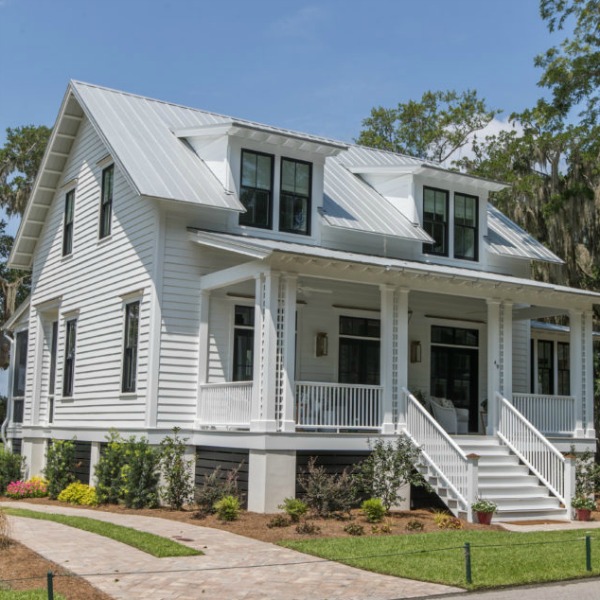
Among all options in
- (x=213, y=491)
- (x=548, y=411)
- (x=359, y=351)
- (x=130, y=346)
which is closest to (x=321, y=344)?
(x=359, y=351)

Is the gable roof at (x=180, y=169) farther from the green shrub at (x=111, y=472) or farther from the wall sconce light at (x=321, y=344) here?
the green shrub at (x=111, y=472)

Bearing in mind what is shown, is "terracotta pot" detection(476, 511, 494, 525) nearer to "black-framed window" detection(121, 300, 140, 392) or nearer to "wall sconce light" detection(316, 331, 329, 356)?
"wall sconce light" detection(316, 331, 329, 356)

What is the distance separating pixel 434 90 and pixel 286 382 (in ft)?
A: 97.5

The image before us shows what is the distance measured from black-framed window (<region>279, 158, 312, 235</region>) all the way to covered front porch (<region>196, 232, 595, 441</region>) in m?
1.27

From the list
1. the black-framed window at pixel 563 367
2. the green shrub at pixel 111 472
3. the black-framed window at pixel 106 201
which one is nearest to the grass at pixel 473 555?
the green shrub at pixel 111 472

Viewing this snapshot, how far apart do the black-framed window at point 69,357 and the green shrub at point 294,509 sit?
883cm

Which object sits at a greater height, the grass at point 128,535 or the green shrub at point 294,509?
the green shrub at point 294,509

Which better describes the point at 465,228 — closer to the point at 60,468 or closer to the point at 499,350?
the point at 499,350

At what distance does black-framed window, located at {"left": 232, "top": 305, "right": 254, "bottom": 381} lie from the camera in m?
18.0

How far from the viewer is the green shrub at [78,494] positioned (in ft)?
59.0

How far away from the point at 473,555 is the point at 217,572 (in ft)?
10.6

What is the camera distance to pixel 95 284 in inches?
801

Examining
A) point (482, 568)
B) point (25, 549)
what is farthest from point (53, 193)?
point (482, 568)

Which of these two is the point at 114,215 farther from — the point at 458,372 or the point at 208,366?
the point at 458,372
